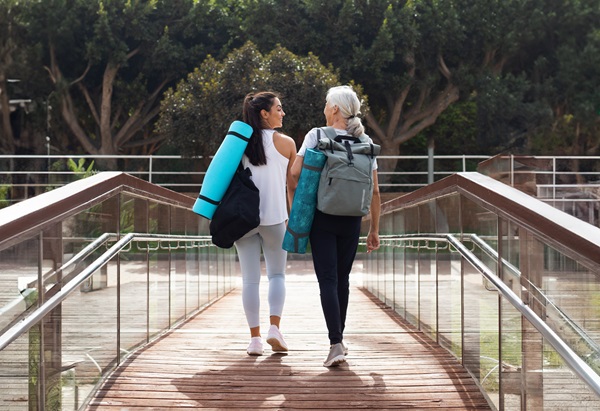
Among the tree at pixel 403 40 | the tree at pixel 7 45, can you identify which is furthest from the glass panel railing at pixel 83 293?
the tree at pixel 7 45

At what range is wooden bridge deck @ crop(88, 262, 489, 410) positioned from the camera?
14.8ft

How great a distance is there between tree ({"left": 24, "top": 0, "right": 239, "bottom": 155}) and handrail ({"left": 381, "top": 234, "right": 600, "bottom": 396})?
87.0ft

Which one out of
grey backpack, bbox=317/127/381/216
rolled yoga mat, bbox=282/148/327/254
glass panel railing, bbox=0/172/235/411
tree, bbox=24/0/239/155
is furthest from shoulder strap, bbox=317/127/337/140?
tree, bbox=24/0/239/155

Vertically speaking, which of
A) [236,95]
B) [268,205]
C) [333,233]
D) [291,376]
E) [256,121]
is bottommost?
[291,376]

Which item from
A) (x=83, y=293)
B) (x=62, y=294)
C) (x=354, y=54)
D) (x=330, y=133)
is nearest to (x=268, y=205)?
(x=330, y=133)

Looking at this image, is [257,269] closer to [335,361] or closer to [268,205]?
[268,205]

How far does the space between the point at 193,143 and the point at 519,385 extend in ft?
72.4

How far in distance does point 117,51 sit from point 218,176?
2590 centimetres

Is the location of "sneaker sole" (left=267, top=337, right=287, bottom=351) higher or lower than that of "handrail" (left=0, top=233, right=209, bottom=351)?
lower

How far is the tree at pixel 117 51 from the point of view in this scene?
3094 cm

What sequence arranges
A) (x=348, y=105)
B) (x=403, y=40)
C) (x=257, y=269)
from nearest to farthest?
(x=348, y=105)
(x=257, y=269)
(x=403, y=40)

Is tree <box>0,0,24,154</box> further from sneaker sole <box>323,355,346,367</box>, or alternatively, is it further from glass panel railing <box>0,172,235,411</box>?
sneaker sole <box>323,355,346,367</box>

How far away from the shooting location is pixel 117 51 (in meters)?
30.6

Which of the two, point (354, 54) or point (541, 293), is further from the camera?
point (354, 54)
